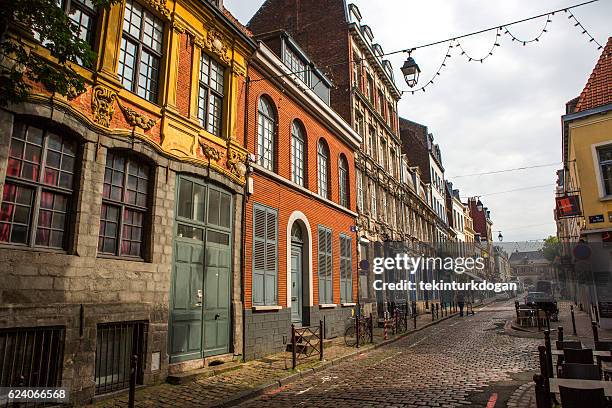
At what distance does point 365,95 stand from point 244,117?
13278 millimetres

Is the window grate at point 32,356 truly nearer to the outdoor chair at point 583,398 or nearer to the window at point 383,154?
the outdoor chair at point 583,398

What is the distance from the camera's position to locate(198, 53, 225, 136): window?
10406 millimetres

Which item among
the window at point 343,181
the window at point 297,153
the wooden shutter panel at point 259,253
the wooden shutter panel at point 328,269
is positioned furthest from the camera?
the window at point 343,181

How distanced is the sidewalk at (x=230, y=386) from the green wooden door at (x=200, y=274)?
2.61 feet

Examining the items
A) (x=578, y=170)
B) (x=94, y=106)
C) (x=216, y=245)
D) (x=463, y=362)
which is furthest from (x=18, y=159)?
(x=578, y=170)

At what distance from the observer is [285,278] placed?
12.8 metres

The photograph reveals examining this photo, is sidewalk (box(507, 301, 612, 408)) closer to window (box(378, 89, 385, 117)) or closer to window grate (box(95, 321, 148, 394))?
window grate (box(95, 321, 148, 394))

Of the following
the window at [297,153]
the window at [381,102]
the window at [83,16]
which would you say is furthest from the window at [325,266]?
the window at [381,102]

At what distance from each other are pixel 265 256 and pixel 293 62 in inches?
306

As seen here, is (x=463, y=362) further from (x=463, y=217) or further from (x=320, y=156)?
(x=463, y=217)

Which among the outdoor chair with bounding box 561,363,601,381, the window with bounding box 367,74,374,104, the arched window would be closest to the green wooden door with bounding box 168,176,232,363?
the arched window

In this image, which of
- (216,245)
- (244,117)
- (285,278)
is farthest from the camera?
(285,278)

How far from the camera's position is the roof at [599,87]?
16.0 m

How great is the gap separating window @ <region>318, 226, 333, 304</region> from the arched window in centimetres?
170
